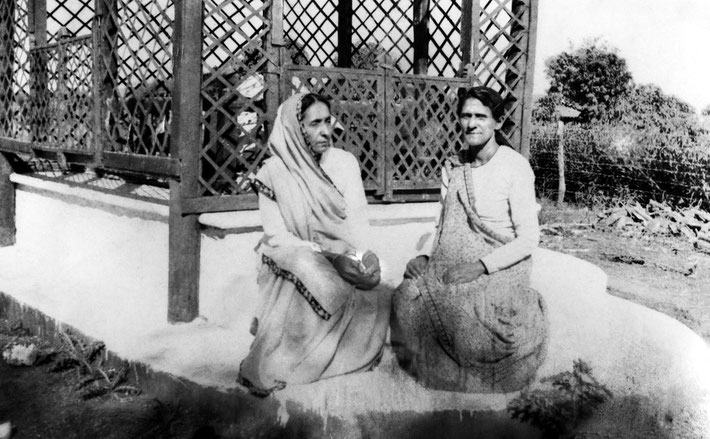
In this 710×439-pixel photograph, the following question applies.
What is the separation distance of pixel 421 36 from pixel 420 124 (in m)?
2.38

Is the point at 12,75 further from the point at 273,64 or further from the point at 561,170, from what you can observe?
the point at 561,170

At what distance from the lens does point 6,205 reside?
7629 millimetres

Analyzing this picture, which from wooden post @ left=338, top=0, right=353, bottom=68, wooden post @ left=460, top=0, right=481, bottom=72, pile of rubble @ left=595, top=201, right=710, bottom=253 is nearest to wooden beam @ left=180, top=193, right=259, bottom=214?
wooden post @ left=460, top=0, right=481, bottom=72

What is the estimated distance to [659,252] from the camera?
31.9ft

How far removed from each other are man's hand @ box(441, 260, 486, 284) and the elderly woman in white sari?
511mm

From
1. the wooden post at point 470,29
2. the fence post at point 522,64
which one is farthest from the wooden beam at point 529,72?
the wooden post at point 470,29

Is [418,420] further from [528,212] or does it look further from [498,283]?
[528,212]

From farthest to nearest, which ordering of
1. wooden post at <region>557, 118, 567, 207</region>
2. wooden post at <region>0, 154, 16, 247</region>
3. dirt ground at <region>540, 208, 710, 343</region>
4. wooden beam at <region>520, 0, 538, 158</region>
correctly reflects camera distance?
wooden post at <region>557, 118, 567, 207</region> → wooden post at <region>0, 154, 16, 247</region> → dirt ground at <region>540, 208, 710, 343</region> → wooden beam at <region>520, 0, 538, 158</region>

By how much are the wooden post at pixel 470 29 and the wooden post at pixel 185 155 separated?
2630 millimetres

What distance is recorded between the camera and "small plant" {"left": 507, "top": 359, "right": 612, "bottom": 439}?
10.8 ft

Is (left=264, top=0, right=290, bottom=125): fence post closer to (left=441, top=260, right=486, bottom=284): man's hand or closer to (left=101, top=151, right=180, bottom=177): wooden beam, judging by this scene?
(left=101, top=151, right=180, bottom=177): wooden beam

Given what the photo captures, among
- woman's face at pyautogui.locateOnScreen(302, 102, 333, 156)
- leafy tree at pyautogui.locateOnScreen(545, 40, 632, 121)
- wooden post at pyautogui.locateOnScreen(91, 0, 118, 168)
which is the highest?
leafy tree at pyautogui.locateOnScreen(545, 40, 632, 121)

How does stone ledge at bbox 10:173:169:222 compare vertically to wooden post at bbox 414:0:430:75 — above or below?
below

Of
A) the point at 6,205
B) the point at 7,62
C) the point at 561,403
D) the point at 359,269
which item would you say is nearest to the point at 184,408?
the point at 359,269
